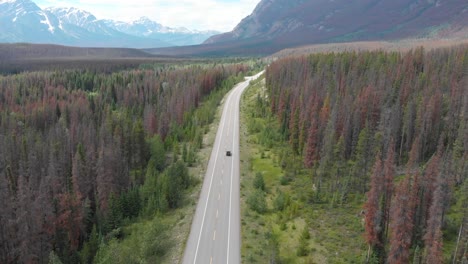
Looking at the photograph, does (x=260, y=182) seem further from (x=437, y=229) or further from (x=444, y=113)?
(x=444, y=113)

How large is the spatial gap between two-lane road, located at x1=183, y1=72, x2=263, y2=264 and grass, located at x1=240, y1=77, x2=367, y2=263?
165cm

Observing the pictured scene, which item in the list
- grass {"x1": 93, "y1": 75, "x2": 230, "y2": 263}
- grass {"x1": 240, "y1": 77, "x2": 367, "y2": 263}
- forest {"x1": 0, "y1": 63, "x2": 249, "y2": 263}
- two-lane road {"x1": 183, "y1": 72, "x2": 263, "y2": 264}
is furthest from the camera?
forest {"x1": 0, "y1": 63, "x2": 249, "y2": 263}

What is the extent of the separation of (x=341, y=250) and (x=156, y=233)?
2613 cm

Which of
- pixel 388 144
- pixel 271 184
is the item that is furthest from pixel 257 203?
pixel 388 144

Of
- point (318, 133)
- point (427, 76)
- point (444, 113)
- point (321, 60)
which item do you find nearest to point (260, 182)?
point (318, 133)

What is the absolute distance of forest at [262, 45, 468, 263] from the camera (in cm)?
4697

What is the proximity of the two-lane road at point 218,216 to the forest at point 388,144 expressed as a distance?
13.6m

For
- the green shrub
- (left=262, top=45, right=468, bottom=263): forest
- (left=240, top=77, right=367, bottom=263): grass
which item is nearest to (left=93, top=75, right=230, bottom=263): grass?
(left=240, top=77, right=367, bottom=263): grass

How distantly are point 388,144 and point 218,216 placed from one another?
132ft

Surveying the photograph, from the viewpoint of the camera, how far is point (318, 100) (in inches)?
4254

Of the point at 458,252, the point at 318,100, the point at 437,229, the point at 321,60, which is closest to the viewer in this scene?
the point at 437,229

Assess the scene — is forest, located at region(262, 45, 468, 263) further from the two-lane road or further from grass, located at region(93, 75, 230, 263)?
grass, located at region(93, 75, 230, 263)

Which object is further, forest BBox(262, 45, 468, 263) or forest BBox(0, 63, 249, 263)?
forest BBox(0, 63, 249, 263)

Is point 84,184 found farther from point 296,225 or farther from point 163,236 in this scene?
point 296,225
